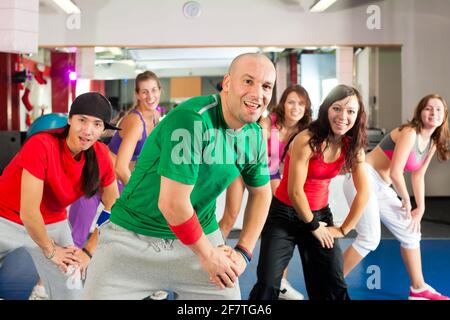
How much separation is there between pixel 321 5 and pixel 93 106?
14.6ft

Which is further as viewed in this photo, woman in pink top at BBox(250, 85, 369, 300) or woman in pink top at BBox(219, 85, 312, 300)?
woman in pink top at BBox(219, 85, 312, 300)

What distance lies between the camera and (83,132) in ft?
6.35

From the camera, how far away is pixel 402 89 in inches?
246

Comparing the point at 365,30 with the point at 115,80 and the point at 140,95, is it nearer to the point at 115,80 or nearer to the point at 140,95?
the point at 115,80

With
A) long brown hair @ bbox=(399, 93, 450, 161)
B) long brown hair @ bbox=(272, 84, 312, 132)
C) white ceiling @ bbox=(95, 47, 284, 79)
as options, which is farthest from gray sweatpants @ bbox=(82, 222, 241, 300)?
white ceiling @ bbox=(95, 47, 284, 79)

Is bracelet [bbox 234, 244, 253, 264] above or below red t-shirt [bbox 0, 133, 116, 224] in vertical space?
below

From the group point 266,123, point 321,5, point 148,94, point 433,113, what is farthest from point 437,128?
point 321,5

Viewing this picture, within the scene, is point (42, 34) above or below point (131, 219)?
above

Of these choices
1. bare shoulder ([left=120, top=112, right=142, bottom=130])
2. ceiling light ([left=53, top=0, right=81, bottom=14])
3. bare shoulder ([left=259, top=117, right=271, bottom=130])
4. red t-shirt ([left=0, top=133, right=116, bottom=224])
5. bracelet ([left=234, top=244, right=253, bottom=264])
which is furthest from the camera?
ceiling light ([left=53, top=0, right=81, bottom=14])

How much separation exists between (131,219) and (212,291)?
0.97ft

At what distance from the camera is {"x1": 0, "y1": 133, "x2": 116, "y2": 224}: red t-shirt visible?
1915 mm

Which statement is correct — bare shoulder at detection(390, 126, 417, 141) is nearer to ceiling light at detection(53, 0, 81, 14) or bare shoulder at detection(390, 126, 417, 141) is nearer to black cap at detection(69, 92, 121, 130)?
black cap at detection(69, 92, 121, 130)

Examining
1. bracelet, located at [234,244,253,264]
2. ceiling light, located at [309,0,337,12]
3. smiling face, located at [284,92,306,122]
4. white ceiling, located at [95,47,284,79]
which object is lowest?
bracelet, located at [234,244,253,264]
